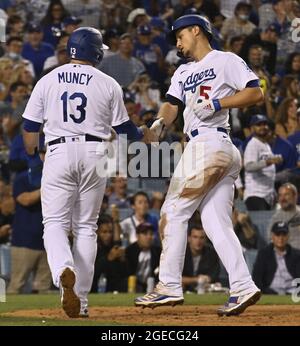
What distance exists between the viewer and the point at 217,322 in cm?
627

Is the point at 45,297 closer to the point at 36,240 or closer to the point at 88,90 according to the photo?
the point at 36,240

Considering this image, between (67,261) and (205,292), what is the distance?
3779 millimetres

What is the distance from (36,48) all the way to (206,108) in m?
7.06

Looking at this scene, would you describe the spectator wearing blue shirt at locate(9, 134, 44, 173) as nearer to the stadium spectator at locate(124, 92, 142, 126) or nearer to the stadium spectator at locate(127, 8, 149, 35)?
the stadium spectator at locate(124, 92, 142, 126)

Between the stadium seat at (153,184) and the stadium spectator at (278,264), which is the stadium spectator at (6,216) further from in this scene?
the stadium spectator at (278,264)

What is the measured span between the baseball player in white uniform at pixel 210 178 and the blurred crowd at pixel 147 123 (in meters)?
3.24

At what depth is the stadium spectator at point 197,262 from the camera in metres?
10.2

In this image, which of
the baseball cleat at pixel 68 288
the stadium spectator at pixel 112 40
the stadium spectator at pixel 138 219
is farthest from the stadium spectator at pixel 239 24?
the baseball cleat at pixel 68 288

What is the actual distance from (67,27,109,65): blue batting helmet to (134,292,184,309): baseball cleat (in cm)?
162

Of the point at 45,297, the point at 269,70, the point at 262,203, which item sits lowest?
the point at 45,297

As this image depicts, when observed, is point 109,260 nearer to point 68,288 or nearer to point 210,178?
point 210,178

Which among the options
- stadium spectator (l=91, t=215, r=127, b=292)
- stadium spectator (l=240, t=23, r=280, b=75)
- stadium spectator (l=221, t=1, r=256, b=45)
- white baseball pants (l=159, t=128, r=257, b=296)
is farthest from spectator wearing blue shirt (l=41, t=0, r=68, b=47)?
white baseball pants (l=159, t=128, r=257, b=296)

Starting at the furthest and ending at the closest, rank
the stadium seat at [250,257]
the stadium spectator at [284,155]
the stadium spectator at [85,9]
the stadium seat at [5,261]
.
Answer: the stadium spectator at [85,9] < the stadium spectator at [284,155] < the stadium seat at [5,261] < the stadium seat at [250,257]

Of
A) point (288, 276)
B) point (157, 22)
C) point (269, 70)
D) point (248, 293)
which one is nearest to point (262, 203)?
point (288, 276)
